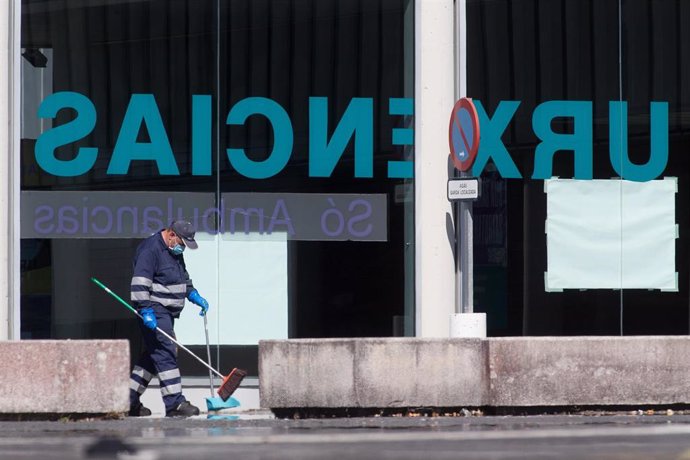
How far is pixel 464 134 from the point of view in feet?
42.5

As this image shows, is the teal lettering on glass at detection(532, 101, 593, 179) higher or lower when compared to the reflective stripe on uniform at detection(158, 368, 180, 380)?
higher

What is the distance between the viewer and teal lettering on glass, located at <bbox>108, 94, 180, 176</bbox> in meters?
14.0

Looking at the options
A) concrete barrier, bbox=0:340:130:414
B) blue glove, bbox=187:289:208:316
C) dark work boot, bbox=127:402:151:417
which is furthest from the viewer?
blue glove, bbox=187:289:208:316

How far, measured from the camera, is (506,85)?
1441cm

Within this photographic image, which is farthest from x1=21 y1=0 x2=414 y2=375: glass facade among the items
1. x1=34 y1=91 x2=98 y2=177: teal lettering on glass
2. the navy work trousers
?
the navy work trousers

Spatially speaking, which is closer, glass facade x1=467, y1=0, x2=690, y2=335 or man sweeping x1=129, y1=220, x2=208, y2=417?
man sweeping x1=129, y1=220, x2=208, y2=417

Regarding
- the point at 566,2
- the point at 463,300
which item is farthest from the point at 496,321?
the point at 566,2

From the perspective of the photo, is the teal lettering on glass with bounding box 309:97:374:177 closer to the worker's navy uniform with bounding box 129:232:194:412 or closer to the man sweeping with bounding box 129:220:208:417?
the man sweeping with bounding box 129:220:208:417

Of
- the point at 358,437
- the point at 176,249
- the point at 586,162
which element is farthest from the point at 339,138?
the point at 358,437

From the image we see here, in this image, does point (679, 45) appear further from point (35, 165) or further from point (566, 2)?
Result: point (35, 165)

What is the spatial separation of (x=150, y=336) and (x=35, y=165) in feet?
8.57

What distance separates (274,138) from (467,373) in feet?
11.8

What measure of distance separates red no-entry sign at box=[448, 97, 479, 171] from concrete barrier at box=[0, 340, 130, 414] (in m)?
3.62

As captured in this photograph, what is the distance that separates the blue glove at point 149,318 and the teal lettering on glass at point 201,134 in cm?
212
